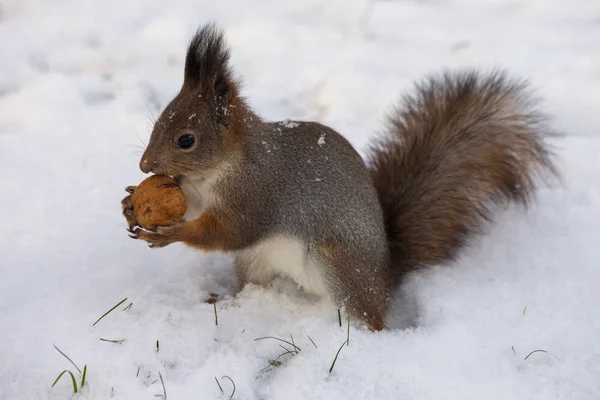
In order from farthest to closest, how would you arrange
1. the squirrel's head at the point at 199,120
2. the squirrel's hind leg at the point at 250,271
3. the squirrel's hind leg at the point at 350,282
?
the squirrel's hind leg at the point at 250,271 < the squirrel's hind leg at the point at 350,282 < the squirrel's head at the point at 199,120

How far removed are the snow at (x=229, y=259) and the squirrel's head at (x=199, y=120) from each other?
1.42 feet

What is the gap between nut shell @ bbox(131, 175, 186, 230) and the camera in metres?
1.77

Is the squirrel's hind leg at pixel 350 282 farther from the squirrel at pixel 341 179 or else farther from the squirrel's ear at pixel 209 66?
the squirrel's ear at pixel 209 66

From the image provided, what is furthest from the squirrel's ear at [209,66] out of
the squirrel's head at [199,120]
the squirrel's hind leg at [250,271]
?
the squirrel's hind leg at [250,271]

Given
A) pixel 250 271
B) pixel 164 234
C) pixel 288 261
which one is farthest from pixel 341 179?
pixel 164 234

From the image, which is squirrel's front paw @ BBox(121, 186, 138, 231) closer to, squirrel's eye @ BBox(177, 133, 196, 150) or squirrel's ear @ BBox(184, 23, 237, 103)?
squirrel's eye @ BBox(177, 133, 196, 150)

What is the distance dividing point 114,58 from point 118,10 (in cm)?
49

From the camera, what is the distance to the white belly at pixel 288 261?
6.23 ft

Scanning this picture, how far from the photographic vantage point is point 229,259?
7.68 ft

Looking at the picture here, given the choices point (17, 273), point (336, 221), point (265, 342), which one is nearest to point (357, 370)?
point (265, 342)

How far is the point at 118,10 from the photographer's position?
141 inches

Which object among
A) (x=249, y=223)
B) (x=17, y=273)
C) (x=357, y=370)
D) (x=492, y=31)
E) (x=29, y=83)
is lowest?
(x=357, y=370)

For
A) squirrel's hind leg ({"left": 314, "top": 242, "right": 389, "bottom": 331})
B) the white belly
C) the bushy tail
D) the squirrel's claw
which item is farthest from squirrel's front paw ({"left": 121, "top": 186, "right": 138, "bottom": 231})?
the bushy tail

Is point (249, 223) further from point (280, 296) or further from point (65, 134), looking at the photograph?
point (65, 134)
